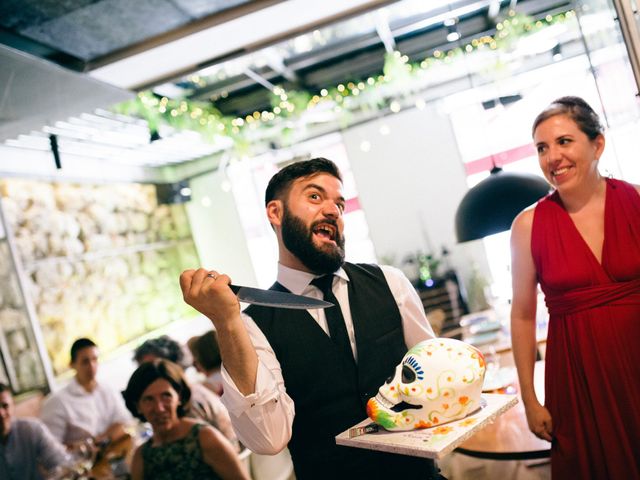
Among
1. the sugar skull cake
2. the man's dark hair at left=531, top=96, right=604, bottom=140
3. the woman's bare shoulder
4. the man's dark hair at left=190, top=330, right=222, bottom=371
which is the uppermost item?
the man's dark hair at left=531, top=96, right=604, bottom=140

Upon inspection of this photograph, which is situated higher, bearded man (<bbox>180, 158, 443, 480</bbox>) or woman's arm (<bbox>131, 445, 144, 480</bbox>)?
bearded man (<bbox>180, 158, 443, 480</bbox>)

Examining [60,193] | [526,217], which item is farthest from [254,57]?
[526,217]

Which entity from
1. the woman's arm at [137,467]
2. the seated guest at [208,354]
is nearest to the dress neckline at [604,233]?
the woman's arm at [137,467]

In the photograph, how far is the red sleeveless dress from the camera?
70.4 inches

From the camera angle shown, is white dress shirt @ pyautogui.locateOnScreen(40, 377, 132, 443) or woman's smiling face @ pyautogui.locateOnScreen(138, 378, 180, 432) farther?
white dress shirt @ pyautogui.locateOnScreen(40, 377, 132, 443)

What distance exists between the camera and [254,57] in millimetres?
6043

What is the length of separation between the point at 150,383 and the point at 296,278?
165cm

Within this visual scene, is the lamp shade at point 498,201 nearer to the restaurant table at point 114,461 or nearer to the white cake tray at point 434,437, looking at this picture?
the white cake tray at point 434,437

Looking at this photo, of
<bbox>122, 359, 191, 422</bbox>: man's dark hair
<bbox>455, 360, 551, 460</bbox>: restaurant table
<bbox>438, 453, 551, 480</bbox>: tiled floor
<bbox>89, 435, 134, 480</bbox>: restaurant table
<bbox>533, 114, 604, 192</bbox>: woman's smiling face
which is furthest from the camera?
<bbox>438, 453, 551, 480</bbox>: tiled floor

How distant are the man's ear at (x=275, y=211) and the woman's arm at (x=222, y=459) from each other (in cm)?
154

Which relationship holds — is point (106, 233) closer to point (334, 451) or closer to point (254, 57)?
point (254, 57)

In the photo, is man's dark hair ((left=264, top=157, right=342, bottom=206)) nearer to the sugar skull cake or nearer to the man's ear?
the man's ear

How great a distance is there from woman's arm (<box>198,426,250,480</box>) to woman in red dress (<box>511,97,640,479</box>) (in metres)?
Result: 1.42

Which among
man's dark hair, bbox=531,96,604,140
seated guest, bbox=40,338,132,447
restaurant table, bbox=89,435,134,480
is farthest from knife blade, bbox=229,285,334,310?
seated guest, bbox=40,338,132,447
